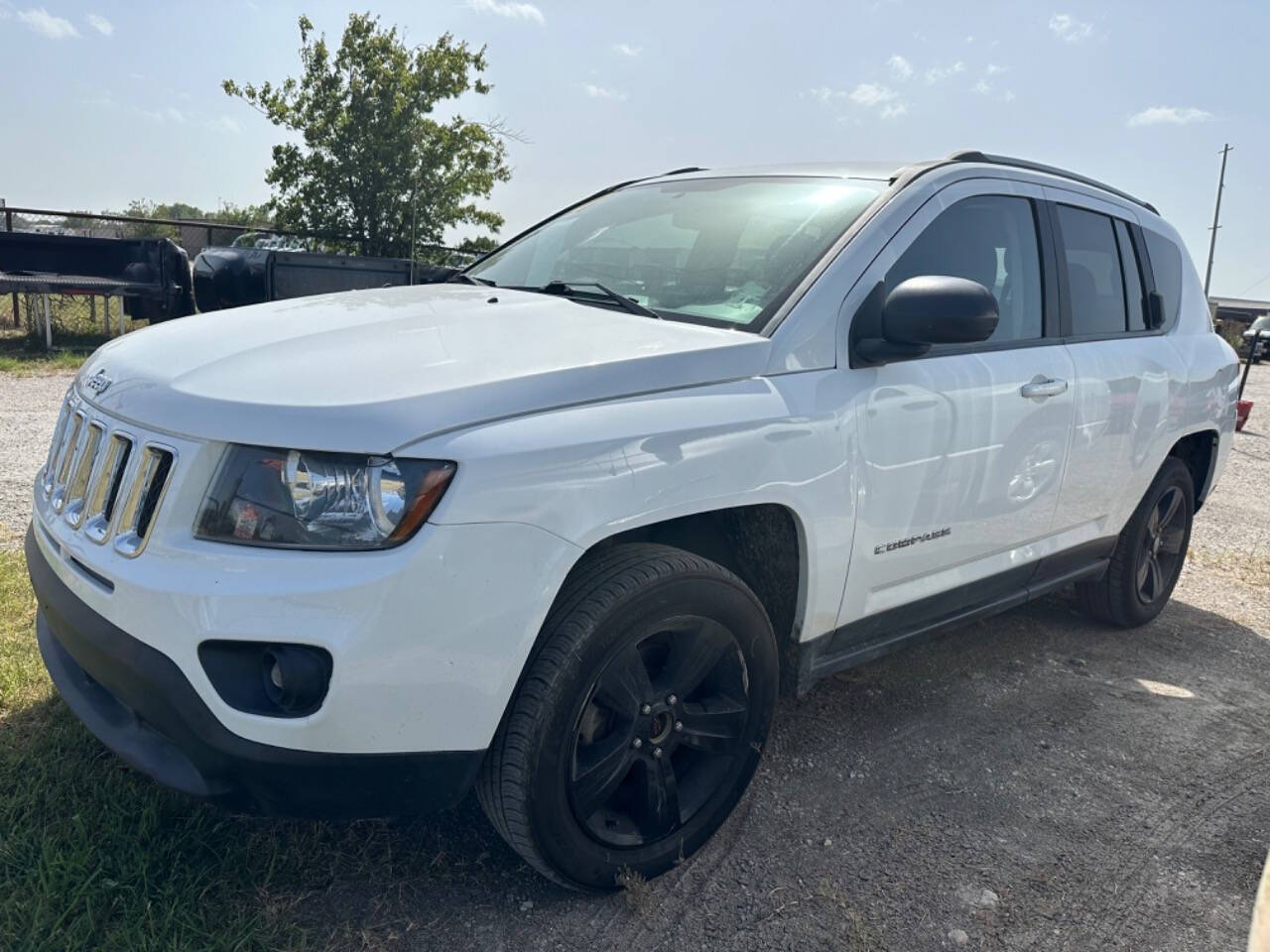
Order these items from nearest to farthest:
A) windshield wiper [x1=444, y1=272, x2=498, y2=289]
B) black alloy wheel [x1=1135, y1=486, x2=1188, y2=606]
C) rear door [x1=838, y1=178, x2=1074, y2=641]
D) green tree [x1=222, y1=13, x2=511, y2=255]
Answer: rear door [x1=838, y1=178, x2=1074, y2=641] → windshield wiper [x1=444, y1=272, x2=498, y2=289] → black alloy wheel [x1=1135, y1=486, x2=1188, y2=606] → green tree [x1=222, y1=13, x2=511, y2=255]

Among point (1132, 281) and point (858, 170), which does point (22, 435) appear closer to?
point (858, 170)

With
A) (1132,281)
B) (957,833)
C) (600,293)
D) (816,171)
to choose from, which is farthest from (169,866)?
(1132,281)

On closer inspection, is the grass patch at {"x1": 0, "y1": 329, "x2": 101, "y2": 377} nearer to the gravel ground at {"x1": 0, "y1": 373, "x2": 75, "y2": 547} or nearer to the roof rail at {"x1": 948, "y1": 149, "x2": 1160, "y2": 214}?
the gravel ground at {"x1": 0, "y1": 373, "x2": 75, "y2": 547}

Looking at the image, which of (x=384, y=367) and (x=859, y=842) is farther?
(x=859, y=842)

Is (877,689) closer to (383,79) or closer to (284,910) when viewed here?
(284,910)

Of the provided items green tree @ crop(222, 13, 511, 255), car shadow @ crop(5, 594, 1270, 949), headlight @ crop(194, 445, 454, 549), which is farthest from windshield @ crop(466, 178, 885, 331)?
green tree @ crop(222, 13, 511, 255)

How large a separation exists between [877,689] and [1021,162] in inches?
78.5

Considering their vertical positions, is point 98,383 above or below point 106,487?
above

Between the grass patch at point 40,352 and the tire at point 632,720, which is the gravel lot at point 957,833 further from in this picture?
the grass patch at point 40,352

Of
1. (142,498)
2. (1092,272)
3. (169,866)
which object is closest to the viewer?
(142,498)

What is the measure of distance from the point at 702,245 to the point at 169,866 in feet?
7.26

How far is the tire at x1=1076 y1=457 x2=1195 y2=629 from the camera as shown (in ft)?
14.3

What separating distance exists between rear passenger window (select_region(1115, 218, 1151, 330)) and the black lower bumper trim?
131 inches

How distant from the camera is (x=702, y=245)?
122 inches
